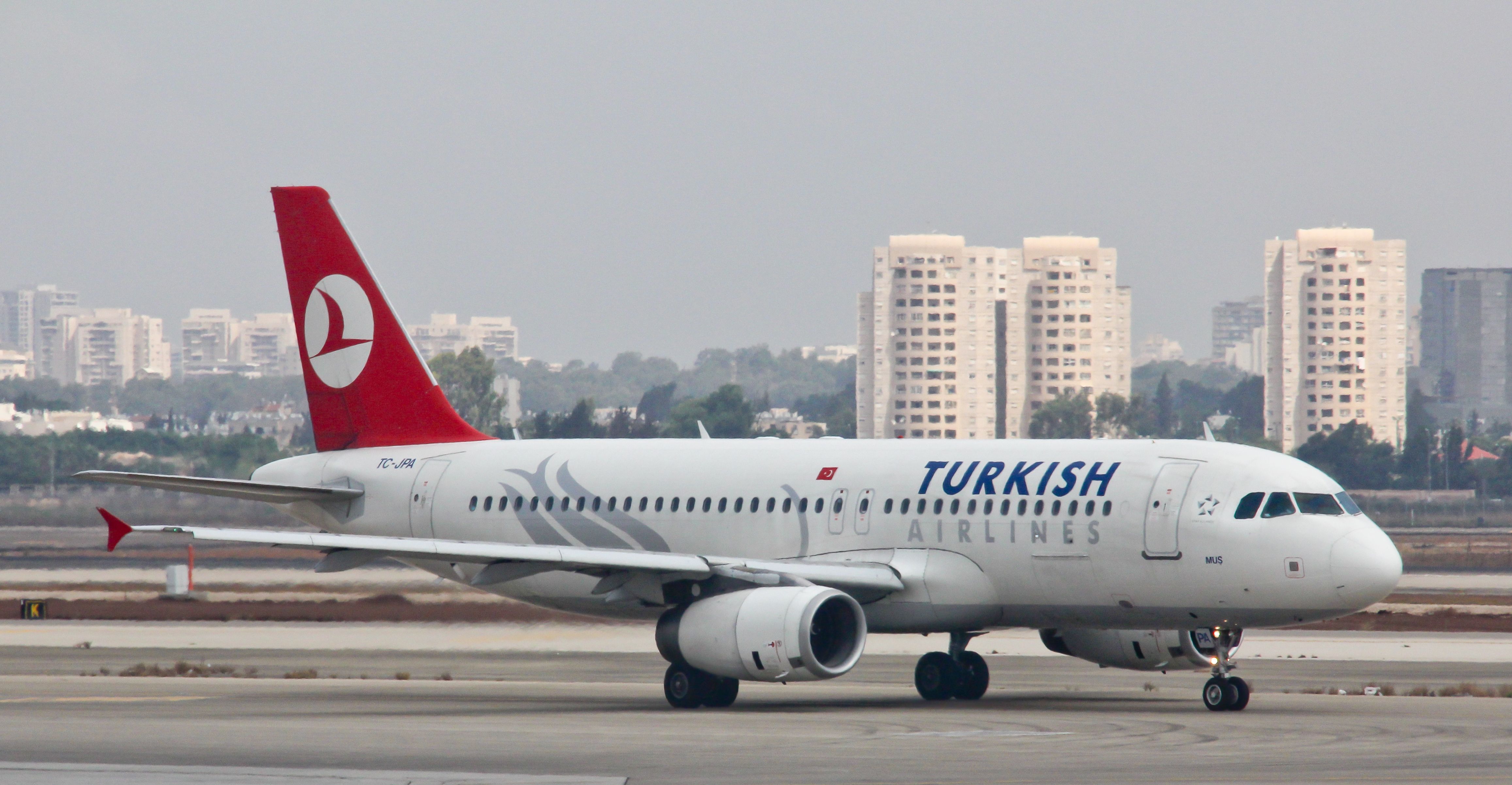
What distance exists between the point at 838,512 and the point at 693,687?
3.70 m

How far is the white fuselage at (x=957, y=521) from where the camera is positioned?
28.1m

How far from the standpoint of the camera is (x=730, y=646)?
28703 mm

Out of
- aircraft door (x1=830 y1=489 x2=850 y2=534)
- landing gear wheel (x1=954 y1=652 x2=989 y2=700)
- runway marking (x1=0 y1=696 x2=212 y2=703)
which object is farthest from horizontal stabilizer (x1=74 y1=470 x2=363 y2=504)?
landing gear wheel (x1=954 y1=652 x2=989 y2=700)

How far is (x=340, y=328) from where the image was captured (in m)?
38.2

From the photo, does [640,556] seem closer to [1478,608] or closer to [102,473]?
[102,473]

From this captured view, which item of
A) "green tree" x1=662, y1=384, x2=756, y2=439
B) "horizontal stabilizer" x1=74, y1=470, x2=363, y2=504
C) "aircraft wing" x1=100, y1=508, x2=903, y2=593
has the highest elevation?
"green tree" x1=662, y1=384, x2=756, y2=439

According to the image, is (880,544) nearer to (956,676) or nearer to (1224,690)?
(956,676)

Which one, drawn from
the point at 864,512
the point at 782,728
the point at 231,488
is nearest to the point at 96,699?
the point at 231,488

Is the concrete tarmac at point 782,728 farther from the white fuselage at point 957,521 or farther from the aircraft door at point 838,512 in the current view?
the aircraft door at point 838,512

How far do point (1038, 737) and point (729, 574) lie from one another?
631 cm

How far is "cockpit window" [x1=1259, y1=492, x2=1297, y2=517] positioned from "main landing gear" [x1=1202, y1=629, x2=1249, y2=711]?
6.78 ft

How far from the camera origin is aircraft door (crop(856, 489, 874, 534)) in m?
31.4

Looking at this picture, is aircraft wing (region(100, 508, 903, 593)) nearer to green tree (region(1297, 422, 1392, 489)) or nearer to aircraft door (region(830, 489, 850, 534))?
aircraft door (region(830, 489, 850, 534))

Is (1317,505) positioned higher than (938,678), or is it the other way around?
(1317,505)
